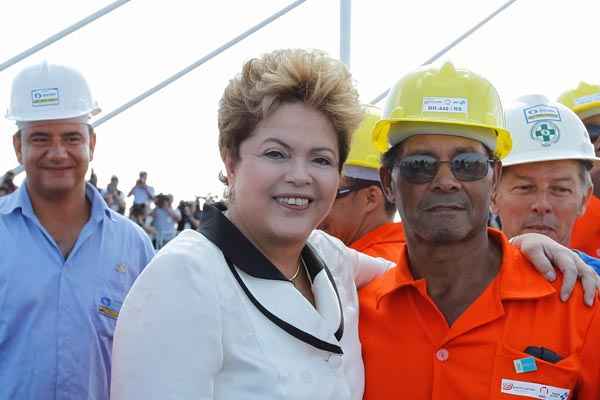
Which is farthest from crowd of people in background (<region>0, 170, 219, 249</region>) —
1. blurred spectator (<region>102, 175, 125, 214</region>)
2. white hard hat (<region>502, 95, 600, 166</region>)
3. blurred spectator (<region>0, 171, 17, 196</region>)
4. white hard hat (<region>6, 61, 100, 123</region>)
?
white hard hat (<region>502, 95, 600, 166</region>)

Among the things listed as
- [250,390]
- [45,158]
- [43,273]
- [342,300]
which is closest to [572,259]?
[342,300]

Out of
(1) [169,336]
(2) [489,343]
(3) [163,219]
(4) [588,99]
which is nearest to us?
(1) [169,336]

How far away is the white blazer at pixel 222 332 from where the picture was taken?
215 centimetres

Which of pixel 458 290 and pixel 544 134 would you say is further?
pixel 544 134

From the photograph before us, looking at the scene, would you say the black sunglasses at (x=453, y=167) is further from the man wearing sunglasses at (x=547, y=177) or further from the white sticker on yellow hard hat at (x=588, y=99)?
the white sticker on yellow hard hat at (x=588, y=99)

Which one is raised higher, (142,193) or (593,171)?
(142,193)

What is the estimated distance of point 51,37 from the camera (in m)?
7.25

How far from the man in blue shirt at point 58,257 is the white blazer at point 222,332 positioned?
1445 mm

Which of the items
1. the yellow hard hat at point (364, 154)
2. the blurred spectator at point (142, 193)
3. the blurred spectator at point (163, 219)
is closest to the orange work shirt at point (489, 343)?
the yellow hard hat at point (364, 154)

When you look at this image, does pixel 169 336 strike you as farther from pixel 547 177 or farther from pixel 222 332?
pixel 547 177

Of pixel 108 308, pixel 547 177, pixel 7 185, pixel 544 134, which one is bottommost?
pixel 108 308

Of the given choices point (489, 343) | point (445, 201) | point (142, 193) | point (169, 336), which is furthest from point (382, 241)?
point (142, 193)

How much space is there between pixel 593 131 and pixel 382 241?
1.58 m

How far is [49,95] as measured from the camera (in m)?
4.16
